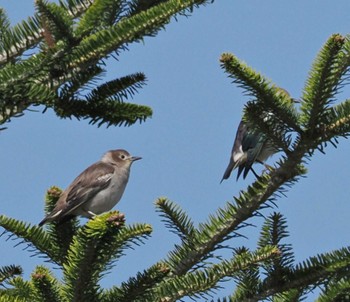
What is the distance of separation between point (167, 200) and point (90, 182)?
470 centimetres

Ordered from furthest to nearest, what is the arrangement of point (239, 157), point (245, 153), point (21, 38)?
1. point (239, 157)
2. point (245, 153)
3. point (21, 38)

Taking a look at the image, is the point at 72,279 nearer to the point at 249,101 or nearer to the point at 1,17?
the point at 249,101

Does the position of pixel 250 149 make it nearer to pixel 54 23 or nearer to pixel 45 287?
pixel 54 23

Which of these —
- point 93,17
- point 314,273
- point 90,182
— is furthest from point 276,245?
point 90,182

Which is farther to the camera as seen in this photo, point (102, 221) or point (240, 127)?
point (240, 127)

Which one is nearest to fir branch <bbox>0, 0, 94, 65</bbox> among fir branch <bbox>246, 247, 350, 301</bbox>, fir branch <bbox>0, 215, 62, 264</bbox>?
fir branch <bbox>0, 215, 62, 264</bbox>

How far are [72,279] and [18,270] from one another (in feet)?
2.69

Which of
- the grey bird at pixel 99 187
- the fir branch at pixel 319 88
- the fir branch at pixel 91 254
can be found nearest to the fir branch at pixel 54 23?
the fir branch at pixel 91 254

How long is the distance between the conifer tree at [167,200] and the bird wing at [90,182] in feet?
12.8

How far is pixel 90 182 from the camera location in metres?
9.34

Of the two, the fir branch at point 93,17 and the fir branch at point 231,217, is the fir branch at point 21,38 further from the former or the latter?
the fir branch at point 231,217

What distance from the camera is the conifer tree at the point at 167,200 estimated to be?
3871 millimetres

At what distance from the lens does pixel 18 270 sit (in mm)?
4488

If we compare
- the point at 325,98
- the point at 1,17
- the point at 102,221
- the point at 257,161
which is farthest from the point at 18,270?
the point at 257,161
